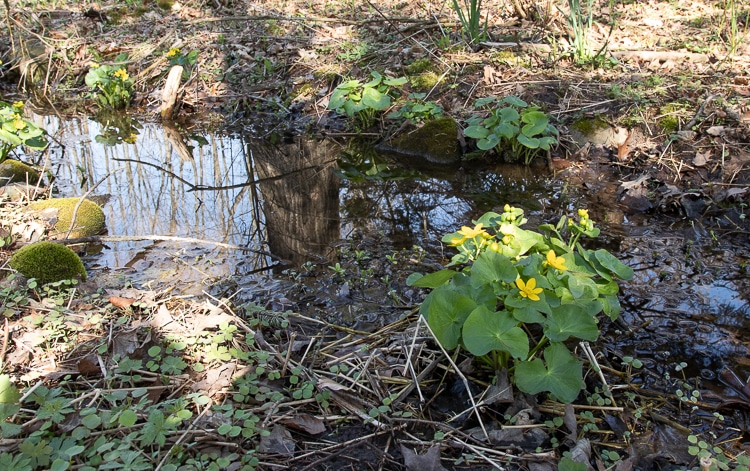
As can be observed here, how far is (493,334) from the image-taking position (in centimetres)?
205

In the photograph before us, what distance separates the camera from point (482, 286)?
217 cm

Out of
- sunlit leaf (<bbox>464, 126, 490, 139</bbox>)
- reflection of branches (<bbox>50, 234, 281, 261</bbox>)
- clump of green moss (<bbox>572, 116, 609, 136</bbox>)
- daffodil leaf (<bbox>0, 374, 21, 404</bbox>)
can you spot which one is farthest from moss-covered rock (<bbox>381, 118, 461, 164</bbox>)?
daffodil leaf (<bbox>0, 374, 21, 404</bbox>)

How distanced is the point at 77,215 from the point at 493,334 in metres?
3.19

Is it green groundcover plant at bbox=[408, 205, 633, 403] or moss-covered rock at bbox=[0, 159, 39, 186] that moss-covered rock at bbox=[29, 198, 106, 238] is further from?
green groundcover plant at bbox=[408, 205, 633, 403]

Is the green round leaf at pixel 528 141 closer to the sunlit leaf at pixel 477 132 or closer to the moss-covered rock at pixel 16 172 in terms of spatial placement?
the sunlit leaf at pixel 477 132

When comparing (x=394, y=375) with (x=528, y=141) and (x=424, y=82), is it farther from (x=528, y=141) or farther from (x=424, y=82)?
(x=424, y=82)

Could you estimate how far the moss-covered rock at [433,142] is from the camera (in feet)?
17.2

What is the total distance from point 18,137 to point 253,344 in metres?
3.26

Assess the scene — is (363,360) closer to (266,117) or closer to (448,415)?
(448,415)

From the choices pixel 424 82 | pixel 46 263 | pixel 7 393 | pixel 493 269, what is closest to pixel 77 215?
pixel 46 263

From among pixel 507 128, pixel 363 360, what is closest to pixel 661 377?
pixel 363 360

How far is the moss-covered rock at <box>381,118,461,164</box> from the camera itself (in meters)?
5.23

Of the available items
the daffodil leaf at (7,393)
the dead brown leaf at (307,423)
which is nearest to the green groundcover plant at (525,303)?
the dead brown leaf at (307,423)

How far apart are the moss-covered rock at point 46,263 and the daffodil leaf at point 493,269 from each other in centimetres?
225
